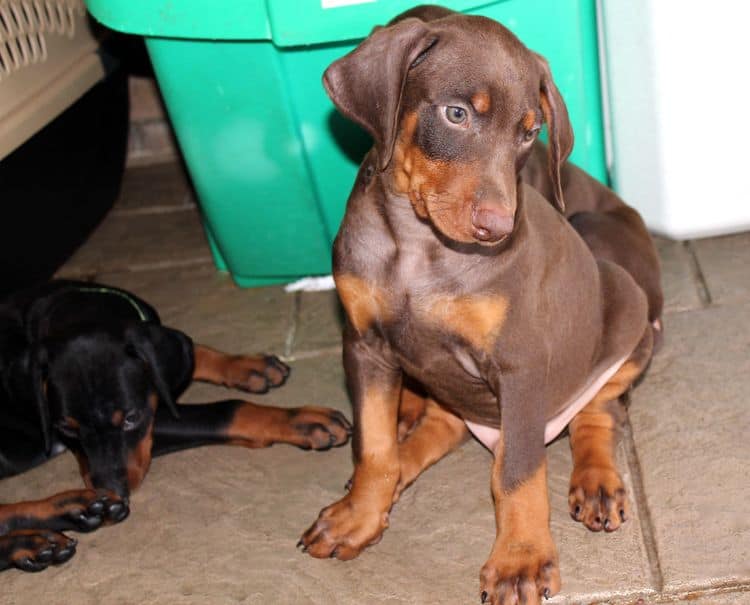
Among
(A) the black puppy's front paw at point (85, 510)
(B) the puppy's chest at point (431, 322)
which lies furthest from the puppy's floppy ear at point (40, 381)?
(B) the puppy's chest at point (431, 322)

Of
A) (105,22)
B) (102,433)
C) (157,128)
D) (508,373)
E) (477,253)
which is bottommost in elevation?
(157,128)

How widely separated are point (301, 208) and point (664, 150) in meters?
1.48

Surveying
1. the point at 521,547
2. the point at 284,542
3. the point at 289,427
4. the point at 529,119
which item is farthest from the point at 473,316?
the point at 289,427

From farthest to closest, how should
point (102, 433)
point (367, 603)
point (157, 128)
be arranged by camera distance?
point (157, 128), point (102, 433), point (367, 603)

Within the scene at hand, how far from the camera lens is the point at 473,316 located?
2.83m

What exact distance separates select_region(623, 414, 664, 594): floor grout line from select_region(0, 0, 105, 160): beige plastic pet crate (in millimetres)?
2713

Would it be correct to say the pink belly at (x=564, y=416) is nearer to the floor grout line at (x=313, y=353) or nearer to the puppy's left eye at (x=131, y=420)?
the floor grout line at (x=313, y=353)

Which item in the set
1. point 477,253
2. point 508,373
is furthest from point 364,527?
point 477,253

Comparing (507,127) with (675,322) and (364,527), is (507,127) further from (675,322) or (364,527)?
(675,322)

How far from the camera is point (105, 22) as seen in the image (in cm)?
402

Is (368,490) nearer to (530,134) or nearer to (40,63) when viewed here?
(530,134)

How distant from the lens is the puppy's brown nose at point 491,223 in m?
2.48

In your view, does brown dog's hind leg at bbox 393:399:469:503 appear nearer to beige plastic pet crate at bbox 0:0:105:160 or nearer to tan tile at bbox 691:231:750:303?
tan tile at bbox 691:231:750:303

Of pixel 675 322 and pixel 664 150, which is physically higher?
pixel 664 150
